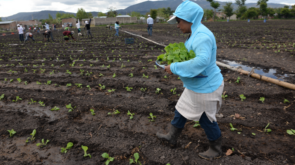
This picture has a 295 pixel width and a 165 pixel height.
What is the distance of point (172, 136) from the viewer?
2777 millimetres

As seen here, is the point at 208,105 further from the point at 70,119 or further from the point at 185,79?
the point at 70,119

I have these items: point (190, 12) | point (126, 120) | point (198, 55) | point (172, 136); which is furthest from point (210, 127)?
point (126, 120)

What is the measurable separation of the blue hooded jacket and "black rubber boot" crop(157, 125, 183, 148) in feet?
2.68

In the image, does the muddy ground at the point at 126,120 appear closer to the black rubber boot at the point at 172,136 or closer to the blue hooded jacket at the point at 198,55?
the black rubber boot at the point at 172,136

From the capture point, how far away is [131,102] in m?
4.41

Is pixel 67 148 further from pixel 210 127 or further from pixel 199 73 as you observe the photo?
pixel 199 73

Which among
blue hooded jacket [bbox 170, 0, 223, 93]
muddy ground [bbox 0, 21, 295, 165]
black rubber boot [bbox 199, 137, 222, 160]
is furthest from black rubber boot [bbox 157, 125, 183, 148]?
blue hooded jacket [bbox 170, 0, 223, 93]

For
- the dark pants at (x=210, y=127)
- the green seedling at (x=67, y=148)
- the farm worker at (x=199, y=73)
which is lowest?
the green seedling at (x=67, y=148)

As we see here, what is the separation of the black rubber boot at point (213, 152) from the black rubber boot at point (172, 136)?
1.41 feet

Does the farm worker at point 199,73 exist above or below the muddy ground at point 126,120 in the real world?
above

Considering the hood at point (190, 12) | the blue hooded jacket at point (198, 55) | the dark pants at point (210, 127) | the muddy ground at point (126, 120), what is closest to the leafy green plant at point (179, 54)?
the blue hooded jacket at point (198, 55)

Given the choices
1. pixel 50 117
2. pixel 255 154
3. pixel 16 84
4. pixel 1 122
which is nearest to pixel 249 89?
pixel 255 154

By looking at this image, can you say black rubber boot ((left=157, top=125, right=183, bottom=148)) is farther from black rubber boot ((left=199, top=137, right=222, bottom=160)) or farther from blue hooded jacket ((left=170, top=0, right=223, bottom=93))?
blue hooded jacket ((left=170, top=0, right=223, bottom=93))

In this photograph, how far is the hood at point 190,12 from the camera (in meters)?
1.97
